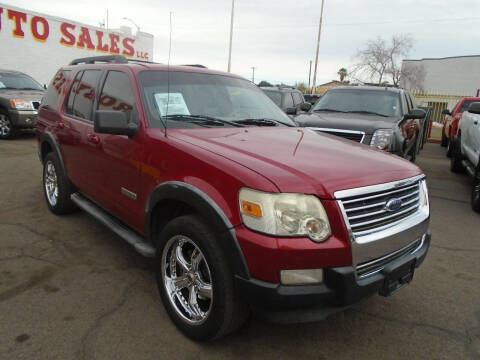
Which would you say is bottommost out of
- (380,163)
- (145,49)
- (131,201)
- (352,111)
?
(131,201)

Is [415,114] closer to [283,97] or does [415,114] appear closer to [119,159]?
[283,97]

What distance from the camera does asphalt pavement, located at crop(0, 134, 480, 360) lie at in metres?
2.44

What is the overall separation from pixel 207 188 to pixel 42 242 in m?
2.58

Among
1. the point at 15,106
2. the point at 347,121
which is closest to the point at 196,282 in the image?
the point at 347,121

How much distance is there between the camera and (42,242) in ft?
12.9

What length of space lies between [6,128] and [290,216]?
10.6m

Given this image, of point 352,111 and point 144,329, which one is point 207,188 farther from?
point 352,111

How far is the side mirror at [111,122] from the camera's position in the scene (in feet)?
8.96

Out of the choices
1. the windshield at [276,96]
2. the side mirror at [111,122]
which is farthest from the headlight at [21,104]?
the side mirror at [111,122]

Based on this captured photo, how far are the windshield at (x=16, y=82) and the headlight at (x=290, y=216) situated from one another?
36.2ft

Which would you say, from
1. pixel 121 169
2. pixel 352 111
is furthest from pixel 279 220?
pixel 352 111

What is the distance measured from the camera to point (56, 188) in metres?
4.61

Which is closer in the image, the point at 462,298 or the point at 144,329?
the point at 144,329

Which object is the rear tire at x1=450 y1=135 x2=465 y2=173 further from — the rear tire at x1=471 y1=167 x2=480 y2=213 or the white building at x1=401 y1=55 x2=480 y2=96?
the white building at x1=401 y1=55 x2=480 y2=96
